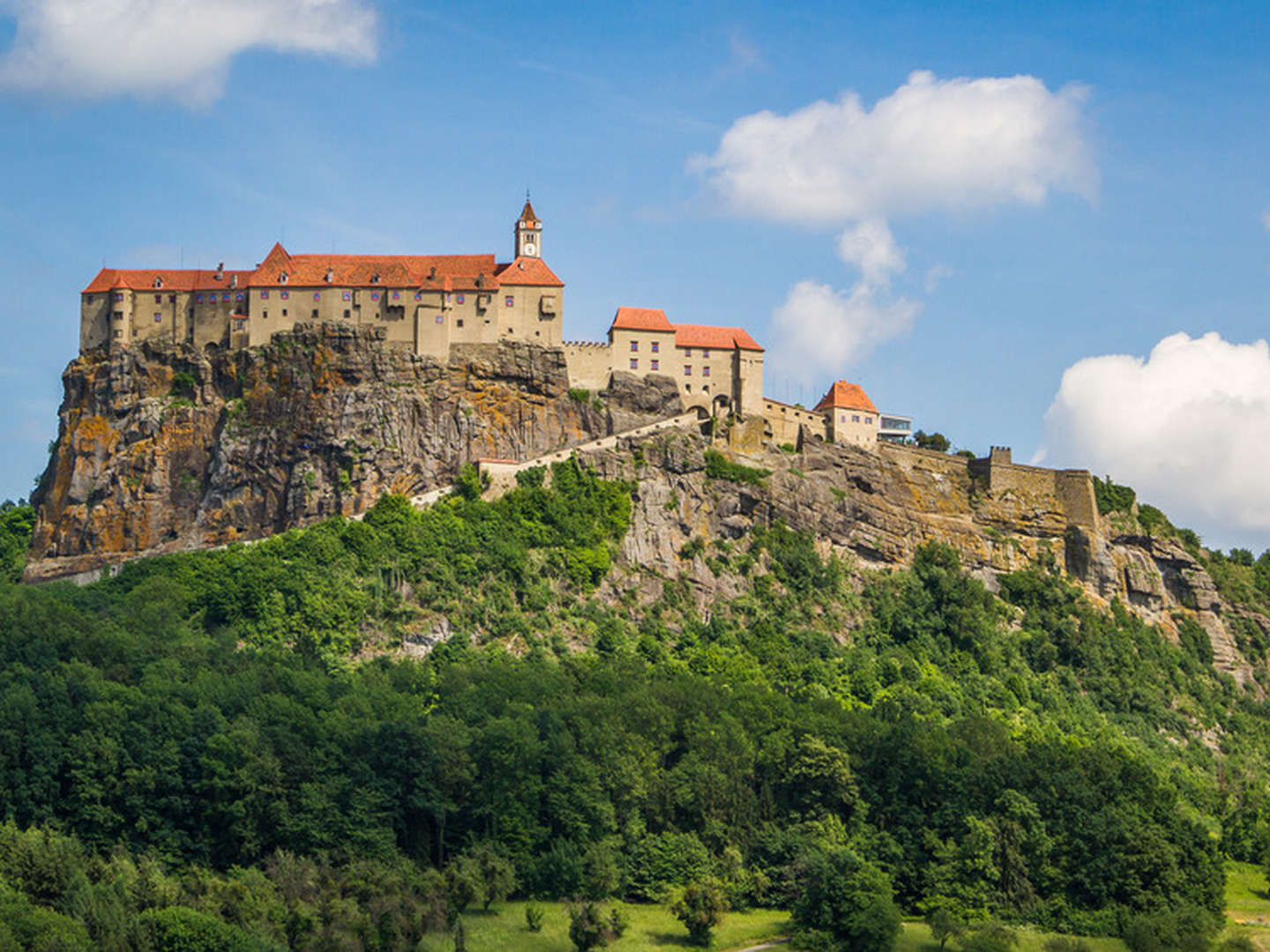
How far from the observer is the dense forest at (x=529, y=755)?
79.7 meters

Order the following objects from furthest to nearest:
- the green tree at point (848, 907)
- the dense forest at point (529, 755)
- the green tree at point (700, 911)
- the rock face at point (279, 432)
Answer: the rock face at point (279, 432)
the dense forest at point (529, 755)
the green tree at point (700, 911)
the green tree at point (848, 907)

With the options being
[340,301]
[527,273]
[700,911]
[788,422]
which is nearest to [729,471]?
[788,422]

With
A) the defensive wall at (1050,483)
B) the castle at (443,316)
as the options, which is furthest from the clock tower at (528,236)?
the defensive wall at (1050,483)

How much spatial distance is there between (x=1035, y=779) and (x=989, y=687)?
2240 centimetres

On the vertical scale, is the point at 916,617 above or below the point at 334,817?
above

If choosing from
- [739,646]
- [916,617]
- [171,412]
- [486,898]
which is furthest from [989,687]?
[171,412]

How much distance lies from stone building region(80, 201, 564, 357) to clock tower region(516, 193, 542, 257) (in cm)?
9

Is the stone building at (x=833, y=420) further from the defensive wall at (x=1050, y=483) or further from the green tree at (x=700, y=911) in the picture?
the green tree at (x=700, y=911)

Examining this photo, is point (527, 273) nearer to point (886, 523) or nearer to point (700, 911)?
point (886, 523)

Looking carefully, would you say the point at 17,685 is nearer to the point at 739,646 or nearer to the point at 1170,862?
the point at 739,646

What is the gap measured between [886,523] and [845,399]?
8447 mm

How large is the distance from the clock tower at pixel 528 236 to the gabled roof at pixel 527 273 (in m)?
0.85

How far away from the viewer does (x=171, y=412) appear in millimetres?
115062

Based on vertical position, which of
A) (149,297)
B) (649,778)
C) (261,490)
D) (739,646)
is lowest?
(649,778)
